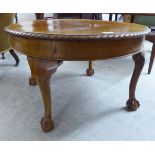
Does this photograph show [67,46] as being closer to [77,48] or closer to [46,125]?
[77,48]

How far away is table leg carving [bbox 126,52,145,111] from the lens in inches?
55.5

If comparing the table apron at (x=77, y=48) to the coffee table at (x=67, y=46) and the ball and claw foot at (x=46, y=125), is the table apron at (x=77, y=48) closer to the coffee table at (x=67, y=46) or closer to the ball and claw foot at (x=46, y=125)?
the coffee table at (x=67, y=46)

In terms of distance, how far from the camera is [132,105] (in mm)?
1565

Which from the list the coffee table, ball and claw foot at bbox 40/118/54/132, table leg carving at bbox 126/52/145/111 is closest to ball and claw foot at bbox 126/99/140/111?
table leg carving at bbox 126/52/145/111

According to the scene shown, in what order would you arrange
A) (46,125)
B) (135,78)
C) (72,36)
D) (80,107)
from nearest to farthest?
(72,36), (46,125), (135,78), (80,107)

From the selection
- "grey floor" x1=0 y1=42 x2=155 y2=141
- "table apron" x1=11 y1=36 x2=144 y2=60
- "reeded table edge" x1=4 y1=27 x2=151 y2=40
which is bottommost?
"grey floor" x1=0 y1=42 x2=155 y2=141

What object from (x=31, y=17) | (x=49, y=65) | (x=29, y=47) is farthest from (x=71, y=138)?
(x=31, y=17)

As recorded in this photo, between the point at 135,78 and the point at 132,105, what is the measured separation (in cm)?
22

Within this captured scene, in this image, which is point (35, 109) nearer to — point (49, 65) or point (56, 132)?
point (56, 132)

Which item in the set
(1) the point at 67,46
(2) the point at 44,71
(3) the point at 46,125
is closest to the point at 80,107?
(3) the point at 46,125

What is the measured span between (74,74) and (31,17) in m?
2.79

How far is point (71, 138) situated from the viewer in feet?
4.22

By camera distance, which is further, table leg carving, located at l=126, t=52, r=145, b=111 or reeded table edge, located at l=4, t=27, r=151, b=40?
table leg carving, located at l=126, t=52, r=145, b=111

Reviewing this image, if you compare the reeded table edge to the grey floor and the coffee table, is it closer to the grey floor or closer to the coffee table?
the coffee table
